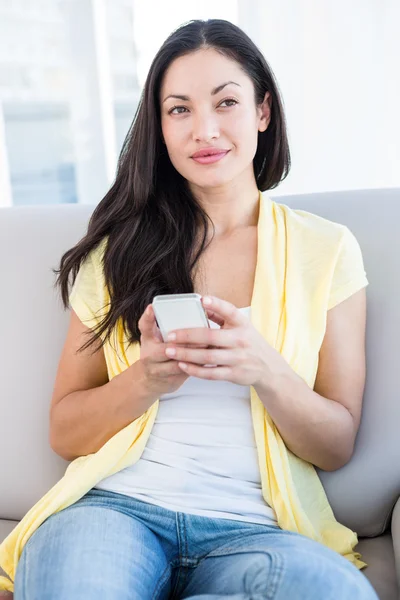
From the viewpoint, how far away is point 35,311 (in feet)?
5.11

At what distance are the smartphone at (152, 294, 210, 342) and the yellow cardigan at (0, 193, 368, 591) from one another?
24 cm

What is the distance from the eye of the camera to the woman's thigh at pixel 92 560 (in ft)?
3.34

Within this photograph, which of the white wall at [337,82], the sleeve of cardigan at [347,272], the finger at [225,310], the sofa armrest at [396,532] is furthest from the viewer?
the white wall at [337,82]

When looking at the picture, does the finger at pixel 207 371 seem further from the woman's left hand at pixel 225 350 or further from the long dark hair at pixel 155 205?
the long dark hair at pixel 155 205

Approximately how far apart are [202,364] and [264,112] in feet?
1.80

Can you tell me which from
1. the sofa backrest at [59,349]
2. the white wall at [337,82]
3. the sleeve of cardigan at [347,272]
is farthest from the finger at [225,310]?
the white wall at [337,82]

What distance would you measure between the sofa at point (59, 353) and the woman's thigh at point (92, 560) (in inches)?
13.4

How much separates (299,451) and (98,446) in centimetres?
32

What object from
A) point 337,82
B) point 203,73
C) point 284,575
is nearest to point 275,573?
point 284,575

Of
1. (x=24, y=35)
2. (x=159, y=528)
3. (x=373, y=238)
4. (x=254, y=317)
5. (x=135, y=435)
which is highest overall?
(x=24, y=35)

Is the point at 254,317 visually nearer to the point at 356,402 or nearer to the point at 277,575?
the point at 356,402

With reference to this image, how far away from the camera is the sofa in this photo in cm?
136

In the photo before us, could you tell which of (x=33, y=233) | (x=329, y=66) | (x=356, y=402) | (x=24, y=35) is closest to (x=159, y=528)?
(x=356, y=402)

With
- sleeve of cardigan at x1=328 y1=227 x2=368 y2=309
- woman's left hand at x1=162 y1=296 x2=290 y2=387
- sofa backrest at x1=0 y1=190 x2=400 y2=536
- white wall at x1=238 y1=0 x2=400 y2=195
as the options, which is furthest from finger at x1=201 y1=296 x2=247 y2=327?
white wall at x1=238 y1=0 x2=400 y2=195
